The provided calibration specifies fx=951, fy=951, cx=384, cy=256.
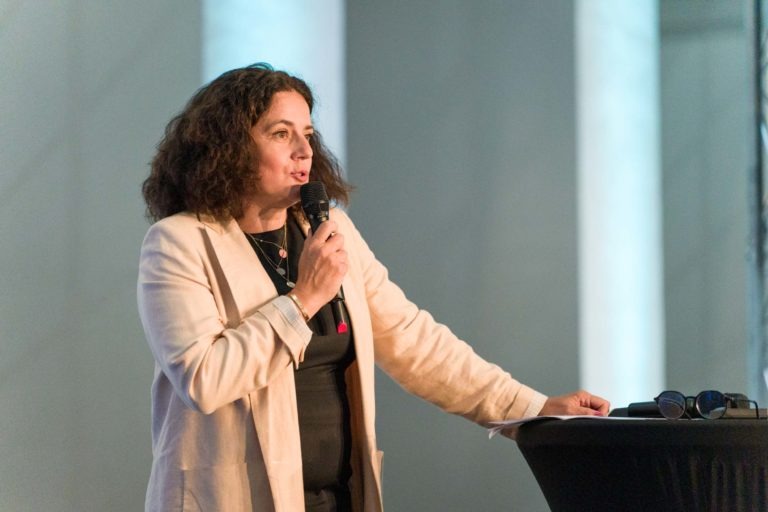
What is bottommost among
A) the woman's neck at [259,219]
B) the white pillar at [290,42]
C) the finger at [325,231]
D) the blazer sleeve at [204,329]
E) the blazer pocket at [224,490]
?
the blazer pocket at [224,490]

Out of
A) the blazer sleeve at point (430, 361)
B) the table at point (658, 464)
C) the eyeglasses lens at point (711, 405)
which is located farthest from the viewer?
the blazer sleeve at point (430, 361)

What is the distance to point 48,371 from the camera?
118 inches

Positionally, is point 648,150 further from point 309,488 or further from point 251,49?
point 309,488

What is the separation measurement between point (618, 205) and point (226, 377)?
286 centimetres

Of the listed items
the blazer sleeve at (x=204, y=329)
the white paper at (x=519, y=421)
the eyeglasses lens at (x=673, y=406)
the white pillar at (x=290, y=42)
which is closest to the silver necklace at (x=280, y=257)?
the blazer sleeve at (x=204, y=329)

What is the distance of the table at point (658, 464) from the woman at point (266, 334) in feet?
1.57

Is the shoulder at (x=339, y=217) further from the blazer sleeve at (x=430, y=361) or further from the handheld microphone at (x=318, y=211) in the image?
the handheld microphone at (x=318, y=211)

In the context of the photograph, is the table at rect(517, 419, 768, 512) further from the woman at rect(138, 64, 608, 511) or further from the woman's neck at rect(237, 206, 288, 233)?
the woman's neck at rect(237, 206, 288, 233)

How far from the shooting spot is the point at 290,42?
13.6ft

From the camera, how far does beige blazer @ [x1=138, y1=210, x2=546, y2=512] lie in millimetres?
1806

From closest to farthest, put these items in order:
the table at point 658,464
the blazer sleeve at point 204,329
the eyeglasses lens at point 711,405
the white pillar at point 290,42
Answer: the table at point 658,464, the eyeglasses lens at point 711,405, the blazer sleeve at point 204,329, the white pillar at point 290,42

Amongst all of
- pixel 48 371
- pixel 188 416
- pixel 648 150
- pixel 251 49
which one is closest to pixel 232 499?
pixel 188 416

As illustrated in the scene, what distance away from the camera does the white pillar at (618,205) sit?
420 centimetres

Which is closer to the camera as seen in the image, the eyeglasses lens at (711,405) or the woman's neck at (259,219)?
the eyeglasses lens at (711,405)
